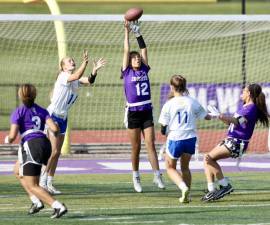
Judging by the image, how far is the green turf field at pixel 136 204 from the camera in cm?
1284

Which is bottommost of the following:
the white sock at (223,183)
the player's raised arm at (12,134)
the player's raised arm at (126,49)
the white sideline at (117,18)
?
the white sock at (223,183)

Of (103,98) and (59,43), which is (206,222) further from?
(103,98)

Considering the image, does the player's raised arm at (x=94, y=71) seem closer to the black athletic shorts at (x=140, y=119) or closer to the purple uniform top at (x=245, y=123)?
the black athletic shorts at (x=140, y=119)

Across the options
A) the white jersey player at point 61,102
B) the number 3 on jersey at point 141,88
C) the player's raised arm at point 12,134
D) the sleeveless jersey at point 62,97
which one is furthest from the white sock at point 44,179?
the player's raised arm at point 12,134

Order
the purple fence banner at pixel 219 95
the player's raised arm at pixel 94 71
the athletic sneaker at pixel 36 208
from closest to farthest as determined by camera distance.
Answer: the athletic sneaker at pixel 36 208 < the player's raised arm at pixel 94 71 < the purple fence banner at pixel 219 95

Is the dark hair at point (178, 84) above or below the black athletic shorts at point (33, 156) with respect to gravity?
above

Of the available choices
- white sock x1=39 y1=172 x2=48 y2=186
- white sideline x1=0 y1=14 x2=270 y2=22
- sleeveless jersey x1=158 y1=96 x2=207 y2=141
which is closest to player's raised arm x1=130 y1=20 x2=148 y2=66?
sleeveless jersey x1=158 y1=96 x2=207 y2=141

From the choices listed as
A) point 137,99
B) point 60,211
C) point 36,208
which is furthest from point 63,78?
point 60,211

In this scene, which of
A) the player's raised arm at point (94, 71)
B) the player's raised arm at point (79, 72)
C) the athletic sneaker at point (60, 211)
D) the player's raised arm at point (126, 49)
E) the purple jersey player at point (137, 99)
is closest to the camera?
the athletic sneaker at point (60, 211)

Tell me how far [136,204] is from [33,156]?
2.25m

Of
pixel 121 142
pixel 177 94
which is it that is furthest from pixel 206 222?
pixel 121 142

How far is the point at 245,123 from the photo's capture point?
14.9 metres

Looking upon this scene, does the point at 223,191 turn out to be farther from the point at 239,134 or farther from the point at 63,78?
the point at 63,78

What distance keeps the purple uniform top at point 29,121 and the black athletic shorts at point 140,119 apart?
340cm
